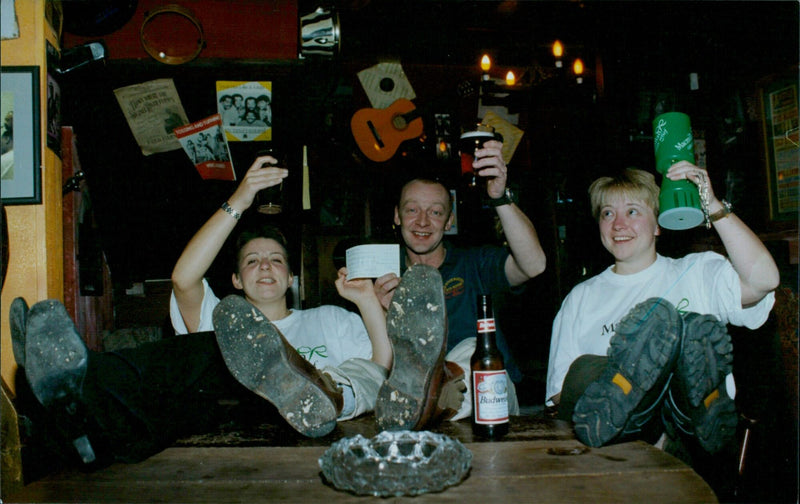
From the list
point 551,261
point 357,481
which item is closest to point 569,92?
point 551,261

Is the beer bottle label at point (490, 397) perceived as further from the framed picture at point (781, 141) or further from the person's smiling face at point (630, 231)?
the framed picture at point (781, 141)

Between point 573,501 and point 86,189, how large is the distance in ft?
9.38

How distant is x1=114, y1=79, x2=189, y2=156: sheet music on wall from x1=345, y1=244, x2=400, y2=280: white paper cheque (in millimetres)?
1850

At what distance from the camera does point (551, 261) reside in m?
4.38

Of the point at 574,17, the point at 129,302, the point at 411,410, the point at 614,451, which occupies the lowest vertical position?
the point at 614,451

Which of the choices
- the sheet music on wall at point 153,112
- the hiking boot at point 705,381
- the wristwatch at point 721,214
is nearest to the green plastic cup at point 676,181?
the wristwatch at point 721,214

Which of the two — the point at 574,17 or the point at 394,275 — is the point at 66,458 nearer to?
the point at 394,275

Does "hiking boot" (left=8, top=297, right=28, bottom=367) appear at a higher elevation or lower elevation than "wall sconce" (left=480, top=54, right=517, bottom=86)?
lower

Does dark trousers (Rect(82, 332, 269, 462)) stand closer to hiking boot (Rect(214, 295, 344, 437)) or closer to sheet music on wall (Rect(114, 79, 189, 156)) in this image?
hiking boot (Rect(214, 295, 344, 437))

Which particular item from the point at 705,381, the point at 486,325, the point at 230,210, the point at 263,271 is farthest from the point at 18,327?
the point at 705,381

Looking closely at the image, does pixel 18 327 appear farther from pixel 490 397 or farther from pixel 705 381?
pixel 705 381

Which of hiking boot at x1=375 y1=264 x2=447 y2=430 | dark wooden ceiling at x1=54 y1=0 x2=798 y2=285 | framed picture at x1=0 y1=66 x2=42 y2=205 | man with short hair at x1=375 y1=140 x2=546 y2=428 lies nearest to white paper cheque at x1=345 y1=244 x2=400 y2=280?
man with short hair at x1=375 y1=140 x2=546 y2=428

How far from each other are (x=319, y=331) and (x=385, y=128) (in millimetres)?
1799

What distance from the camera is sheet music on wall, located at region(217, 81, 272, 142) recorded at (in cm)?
312
